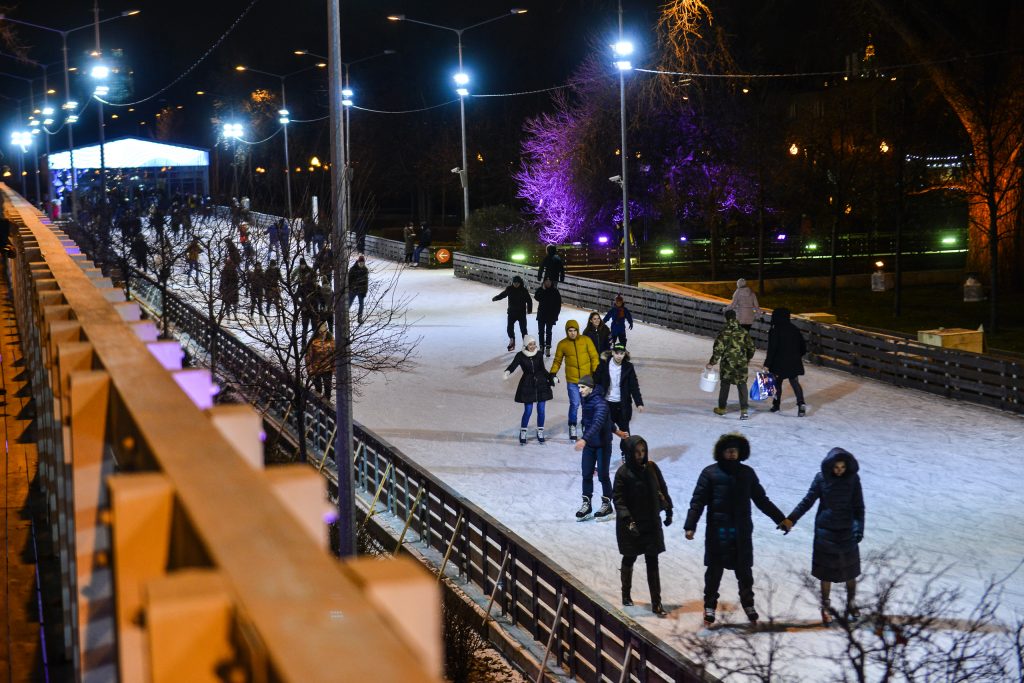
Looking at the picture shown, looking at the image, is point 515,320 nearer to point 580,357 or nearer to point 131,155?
point 580,357

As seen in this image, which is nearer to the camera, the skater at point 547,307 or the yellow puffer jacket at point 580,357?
the yellow puffer jacket at point 580,357

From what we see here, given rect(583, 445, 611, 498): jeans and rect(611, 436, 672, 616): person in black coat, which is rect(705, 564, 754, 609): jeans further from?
rect(583, 445, 611, 498): jeans

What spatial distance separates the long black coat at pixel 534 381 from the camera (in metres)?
15.6

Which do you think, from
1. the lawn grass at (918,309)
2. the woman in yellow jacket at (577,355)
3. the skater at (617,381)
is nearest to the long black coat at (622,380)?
the skater at (617,381)

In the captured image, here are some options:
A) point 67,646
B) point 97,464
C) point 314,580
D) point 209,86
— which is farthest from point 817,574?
point 209,86

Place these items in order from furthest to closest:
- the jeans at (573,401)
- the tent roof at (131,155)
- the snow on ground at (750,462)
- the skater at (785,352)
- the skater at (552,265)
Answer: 1. the tent roof at (131,155)
2. the skater at (552,265)
3. the skater at (785,352)
4. the jeans at (573,401)
5. the snow on ground at (750,462)

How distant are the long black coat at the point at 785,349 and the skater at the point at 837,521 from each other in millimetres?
8074

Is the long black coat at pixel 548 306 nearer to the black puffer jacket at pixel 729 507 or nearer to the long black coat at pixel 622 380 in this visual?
the long black coat at pixel 622 380

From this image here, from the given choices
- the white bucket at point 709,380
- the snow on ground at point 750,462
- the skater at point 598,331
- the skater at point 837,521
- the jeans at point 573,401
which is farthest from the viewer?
the white bucket at point 709,380

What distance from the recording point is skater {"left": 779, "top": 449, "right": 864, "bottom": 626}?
30.3 ft

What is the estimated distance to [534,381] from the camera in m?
15.8

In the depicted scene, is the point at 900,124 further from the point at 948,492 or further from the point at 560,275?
the point at 948,492

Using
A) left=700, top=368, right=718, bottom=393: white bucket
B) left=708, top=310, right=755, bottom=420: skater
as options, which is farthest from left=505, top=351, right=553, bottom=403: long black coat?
left=700, top=368, right=718, bottom=393: white bucket

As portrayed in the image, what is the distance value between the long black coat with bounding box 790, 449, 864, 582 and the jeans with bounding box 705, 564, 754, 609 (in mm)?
503
